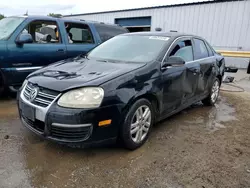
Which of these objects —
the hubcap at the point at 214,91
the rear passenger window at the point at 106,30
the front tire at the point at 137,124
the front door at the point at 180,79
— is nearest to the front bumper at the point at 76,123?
the front tire at the point at 137,124

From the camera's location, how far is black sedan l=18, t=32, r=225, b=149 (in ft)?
8.26

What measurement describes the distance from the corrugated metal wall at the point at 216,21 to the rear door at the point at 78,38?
353 inches

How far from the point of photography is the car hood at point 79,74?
8.55ft

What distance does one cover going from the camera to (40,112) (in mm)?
2578

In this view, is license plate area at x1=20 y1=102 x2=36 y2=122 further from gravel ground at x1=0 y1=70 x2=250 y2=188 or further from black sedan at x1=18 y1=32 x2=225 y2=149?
gravel ground at x1=0 y1=70 x2=250 y2=188

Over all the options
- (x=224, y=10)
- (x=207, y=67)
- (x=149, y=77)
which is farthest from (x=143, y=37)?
(x=224, y=10)

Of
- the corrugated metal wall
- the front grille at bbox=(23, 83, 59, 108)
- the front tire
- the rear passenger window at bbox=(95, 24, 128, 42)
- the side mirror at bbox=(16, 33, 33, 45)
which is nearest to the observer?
the front grille at bbox=(23, 83, 59, 108)

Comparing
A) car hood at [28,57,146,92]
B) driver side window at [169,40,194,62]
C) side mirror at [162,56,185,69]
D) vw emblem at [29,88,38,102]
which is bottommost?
vw emblem at [29,88,38,102]

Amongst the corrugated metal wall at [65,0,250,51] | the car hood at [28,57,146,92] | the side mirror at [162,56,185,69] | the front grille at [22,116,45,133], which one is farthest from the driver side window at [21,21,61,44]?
the corrugated metal wall at [65,0,250,51]

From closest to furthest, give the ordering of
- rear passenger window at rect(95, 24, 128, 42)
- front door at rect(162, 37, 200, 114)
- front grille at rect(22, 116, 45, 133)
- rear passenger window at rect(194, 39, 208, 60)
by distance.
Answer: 1. front grille at rect(22, 116, 45, 133)
2. front door at rect(162, 37, 200, 114)
3. rear passenger window at rect(194, 39, 208, 60)
4. rear passenger window at rect(95, 24, 128, 42)

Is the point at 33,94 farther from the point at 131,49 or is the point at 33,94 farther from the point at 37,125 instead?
the point at 131,49

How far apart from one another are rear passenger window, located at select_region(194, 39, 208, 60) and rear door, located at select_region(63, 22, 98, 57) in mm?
2494

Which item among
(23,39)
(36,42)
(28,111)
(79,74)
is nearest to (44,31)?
Result: (36,42)

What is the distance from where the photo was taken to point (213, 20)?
12656 millimetres
